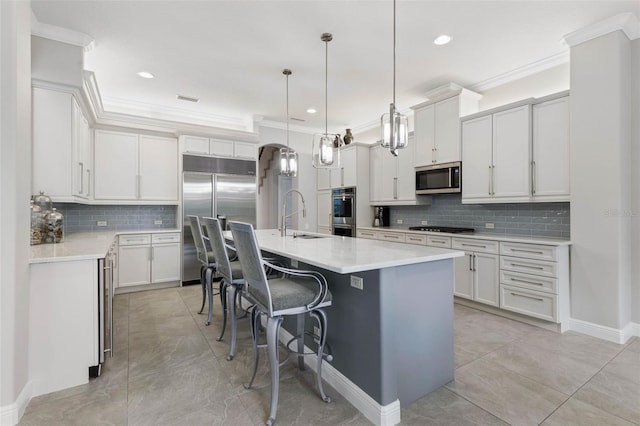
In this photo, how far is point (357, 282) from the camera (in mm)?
1845

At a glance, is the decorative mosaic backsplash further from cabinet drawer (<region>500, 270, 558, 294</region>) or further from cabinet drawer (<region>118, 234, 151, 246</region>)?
cabinet drawer (<region>500, 270, 558, 294</region>)

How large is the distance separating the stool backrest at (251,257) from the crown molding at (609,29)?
348cm

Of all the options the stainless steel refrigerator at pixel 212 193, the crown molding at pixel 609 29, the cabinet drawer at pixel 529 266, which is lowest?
the cabinet drawer at pixel 529 266

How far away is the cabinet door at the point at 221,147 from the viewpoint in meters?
5.02

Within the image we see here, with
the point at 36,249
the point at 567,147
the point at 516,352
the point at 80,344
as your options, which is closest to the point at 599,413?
the point at 516,352

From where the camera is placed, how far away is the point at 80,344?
6.97 ft

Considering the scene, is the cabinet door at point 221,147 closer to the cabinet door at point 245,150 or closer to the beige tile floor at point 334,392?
the cabinet door at point 245,150

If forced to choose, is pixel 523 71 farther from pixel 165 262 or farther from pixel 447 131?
pixel 165 262

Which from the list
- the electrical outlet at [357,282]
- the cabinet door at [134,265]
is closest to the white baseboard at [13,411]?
the electrical outlet at [357,282]

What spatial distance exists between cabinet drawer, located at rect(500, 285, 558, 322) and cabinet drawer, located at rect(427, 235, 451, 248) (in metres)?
0.78

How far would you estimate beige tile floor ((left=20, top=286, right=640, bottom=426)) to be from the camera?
5.80ft

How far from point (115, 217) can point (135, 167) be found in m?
0.82

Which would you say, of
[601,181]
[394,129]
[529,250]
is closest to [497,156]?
[601,181]

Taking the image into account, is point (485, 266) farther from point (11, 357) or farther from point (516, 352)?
point (11, 357)
